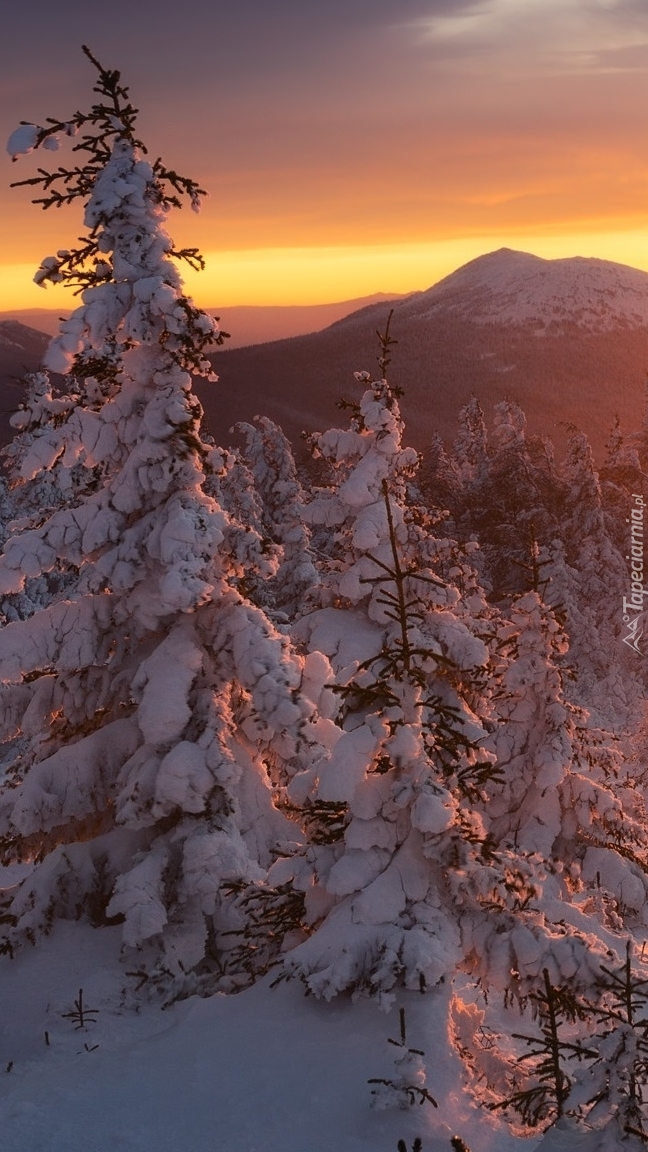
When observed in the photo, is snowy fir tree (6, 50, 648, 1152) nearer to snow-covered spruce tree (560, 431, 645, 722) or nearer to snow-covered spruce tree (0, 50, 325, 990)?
snow-covered spruce tree (0, 50, 325, 990)

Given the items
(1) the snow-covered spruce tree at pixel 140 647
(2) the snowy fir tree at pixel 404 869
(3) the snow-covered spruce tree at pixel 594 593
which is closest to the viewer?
(2) the snowy fir tree at pixel 404 869

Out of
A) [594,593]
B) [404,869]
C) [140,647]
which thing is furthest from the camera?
[594,593]

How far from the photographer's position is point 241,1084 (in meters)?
7.77

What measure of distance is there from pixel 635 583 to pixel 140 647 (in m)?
35.2

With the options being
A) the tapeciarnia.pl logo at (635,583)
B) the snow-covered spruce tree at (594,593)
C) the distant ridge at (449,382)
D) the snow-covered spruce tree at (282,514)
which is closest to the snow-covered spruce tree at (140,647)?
the snow-covered spruce tree at (282,514)

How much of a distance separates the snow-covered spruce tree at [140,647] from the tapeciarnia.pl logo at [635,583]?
25759 mm

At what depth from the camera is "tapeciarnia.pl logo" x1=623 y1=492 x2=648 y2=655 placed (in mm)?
38222

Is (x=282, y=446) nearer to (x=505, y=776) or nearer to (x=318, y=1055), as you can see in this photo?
(x=505, y=776)

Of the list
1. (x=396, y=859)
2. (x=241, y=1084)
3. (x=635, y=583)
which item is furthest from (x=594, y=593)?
(x=241, y=1084)

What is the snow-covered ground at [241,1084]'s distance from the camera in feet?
23.5

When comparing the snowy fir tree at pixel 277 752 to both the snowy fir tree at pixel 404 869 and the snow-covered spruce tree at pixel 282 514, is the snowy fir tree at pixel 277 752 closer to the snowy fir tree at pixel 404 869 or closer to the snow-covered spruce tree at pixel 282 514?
the snowy fir tree at pixel 404 869

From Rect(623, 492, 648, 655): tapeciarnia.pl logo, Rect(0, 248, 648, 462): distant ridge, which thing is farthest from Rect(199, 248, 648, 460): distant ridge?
Rect(623, 492, 648, 655): tapeciarnia.pl logo

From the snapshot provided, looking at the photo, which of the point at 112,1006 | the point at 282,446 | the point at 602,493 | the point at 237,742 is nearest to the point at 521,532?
the point at 602,493

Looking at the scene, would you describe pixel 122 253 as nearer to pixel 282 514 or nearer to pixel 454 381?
pixel 282 514
